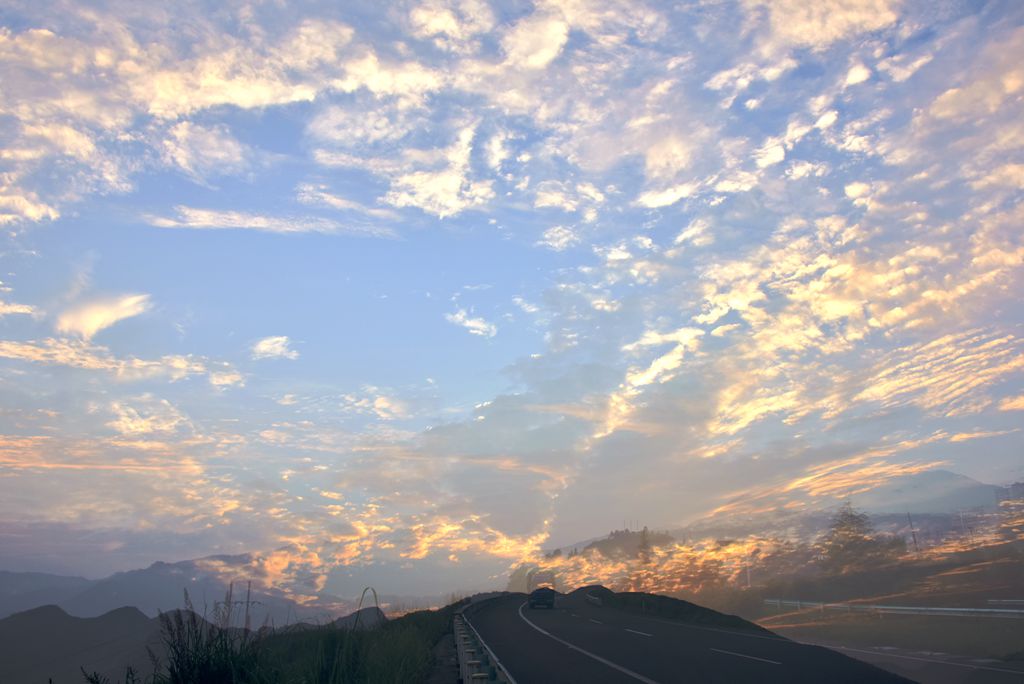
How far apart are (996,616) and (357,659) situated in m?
28.9

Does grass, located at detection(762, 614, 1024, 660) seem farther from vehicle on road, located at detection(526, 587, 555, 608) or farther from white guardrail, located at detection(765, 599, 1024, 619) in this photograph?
vehicle on road, located at detection(526, 587, 555, 608)

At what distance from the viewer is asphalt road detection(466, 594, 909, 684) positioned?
14023 millimetres

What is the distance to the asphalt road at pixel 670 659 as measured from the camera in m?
14.0

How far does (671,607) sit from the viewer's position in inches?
1845

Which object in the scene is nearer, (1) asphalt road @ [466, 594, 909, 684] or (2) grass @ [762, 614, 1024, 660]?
(1) asphalt road @ [466, 594, 909, 684]

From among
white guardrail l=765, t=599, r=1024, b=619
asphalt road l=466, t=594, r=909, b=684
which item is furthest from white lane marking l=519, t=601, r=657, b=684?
white guardrail l=765, t=599, r=1024, b=619

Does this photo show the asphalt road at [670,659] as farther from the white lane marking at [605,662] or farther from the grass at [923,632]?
the grass at [923,632]

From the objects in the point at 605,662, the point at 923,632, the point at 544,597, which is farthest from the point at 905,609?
the point at 544,597

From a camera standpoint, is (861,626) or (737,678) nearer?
(737,678)

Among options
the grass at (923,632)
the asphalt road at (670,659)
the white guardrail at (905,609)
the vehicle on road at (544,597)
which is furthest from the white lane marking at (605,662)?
the vehicle on road at (544,597)

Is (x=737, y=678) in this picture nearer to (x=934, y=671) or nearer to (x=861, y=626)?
(x=934, y=671)

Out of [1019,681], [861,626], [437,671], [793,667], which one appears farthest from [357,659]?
[861,626]

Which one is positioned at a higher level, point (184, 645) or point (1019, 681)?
point (184, 645)

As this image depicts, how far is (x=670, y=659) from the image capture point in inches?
683
